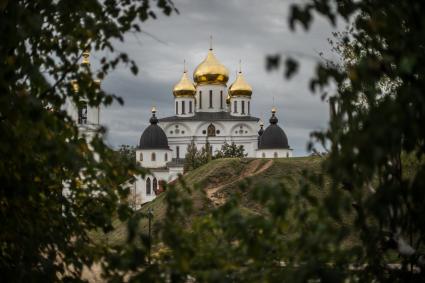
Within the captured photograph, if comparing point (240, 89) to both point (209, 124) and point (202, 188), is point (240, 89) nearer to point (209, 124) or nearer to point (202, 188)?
point (209, 124)

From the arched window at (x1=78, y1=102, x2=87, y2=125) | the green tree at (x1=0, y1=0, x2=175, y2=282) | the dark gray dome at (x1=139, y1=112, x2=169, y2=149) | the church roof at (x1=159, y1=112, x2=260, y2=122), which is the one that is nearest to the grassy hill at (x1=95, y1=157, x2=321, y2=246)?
the arched window at (x1=78, y1=102, x2=87, y2=125)

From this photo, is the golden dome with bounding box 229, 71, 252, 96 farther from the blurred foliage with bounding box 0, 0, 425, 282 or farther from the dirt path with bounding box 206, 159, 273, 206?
the blurred foliage with bounding box 0, 0, 425, 282

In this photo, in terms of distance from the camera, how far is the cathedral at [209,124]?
6175cm

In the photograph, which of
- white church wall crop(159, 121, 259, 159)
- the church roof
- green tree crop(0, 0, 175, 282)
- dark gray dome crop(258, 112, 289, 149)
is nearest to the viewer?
green tree crop(0, 0, 175, 282)

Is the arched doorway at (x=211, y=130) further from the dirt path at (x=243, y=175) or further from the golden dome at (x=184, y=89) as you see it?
the dirt path at (x=243, y=175)

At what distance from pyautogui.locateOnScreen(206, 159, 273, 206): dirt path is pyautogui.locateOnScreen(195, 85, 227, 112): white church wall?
Answer: 35640 mm

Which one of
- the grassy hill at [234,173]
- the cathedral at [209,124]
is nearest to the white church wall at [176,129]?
the cathedral at [209,124]

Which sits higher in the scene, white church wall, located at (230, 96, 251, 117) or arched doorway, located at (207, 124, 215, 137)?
white church wall, located at (230, 96, 251, 117)

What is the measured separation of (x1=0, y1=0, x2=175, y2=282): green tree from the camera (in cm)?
412

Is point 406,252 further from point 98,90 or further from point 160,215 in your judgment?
point 160,215

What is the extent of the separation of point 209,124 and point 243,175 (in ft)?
116

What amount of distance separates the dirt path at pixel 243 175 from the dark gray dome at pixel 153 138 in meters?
30.0

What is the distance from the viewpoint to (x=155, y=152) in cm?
6103

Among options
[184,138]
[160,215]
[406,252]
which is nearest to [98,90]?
[406,252]
